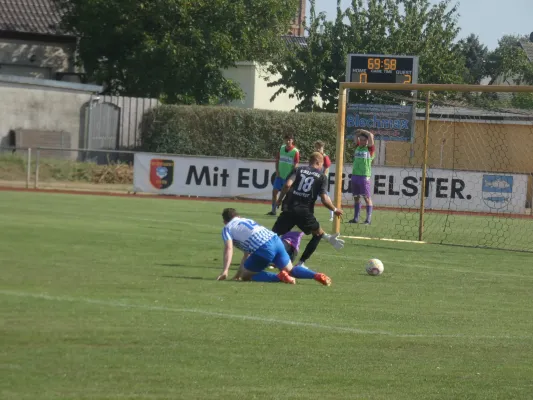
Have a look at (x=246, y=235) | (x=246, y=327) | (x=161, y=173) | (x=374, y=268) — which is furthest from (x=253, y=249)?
(x=161, y=173)

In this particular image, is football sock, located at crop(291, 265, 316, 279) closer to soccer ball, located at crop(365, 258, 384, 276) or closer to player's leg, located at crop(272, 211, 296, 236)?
player's leg, located at crop(272, 211, 296, 236)

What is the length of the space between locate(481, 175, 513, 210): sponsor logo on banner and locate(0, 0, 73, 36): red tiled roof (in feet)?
76.0

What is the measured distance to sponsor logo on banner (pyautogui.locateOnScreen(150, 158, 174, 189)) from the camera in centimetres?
3244

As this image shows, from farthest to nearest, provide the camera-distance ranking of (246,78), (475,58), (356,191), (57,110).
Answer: (475,58), (246,78), (57,110), (356,191)

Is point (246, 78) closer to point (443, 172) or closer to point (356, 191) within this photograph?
point (443, 172)

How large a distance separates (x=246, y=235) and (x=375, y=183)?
58.0ft

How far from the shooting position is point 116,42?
45000mm

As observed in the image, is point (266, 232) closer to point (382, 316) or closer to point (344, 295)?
point (344, 295)

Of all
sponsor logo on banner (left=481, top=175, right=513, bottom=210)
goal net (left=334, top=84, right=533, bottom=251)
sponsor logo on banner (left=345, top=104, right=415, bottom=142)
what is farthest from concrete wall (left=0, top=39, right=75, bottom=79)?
sponsor logo on banner (left=345, top=104, right=415, bottom=142)

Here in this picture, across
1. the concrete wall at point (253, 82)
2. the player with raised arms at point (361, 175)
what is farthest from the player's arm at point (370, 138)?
the concrete wall at point (253, 82)

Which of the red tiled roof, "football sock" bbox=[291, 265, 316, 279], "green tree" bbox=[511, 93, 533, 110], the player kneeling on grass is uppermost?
the red tiled roof

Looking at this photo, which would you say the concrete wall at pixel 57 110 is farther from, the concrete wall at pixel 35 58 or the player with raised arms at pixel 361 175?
the player with raised arms at pixel 361 175

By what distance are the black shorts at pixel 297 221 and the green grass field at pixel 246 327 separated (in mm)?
741

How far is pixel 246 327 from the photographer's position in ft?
32.2
